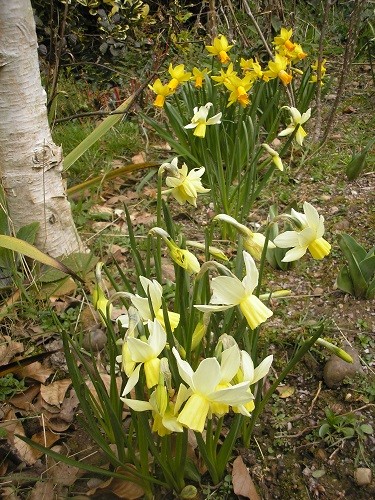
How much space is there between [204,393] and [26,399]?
0.90 meters

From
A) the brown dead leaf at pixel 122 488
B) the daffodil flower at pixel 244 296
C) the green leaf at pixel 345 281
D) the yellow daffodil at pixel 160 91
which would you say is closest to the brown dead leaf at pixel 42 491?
the brown dead leaf at pixel 122 488

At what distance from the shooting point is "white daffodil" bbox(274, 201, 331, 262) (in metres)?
1.09

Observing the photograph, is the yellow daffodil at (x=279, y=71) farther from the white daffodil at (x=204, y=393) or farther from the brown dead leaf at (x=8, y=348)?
the white daffodil at (x=204, y=393)

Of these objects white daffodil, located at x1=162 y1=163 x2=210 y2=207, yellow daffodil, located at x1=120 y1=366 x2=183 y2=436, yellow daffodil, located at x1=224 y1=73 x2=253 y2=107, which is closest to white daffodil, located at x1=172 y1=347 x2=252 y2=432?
yellow daffodil, located at x1=120 y1=366 x2=183 y2=436

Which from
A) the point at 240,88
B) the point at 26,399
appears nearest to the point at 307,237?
the point at 26,399

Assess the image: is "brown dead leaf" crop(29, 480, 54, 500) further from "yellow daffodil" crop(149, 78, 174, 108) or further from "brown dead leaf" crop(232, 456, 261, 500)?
"yellow daffodil" crop(149, 78, 174, 108)

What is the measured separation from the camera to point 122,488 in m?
1.29

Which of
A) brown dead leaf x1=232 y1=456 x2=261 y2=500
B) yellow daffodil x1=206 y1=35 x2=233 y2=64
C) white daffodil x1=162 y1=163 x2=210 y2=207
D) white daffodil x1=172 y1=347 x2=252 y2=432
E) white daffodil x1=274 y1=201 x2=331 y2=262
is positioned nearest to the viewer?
white daffodil x1=172 y1=347 x2=252 y2=432

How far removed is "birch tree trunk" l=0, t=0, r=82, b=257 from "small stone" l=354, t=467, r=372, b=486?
1.31m

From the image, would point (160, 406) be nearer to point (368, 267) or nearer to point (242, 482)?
point (242, 482)

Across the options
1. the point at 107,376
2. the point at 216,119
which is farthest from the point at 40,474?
the point at 216,119

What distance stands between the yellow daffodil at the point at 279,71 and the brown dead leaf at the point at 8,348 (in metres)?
1.72

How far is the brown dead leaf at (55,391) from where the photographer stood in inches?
61.4

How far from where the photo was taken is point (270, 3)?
338cm
